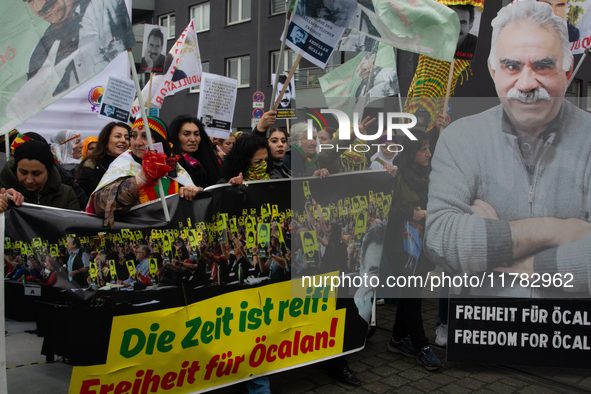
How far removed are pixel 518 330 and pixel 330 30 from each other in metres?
2.38

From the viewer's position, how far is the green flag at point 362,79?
4812 millimetres

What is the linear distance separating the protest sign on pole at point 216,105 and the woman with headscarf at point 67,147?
1.67 meters

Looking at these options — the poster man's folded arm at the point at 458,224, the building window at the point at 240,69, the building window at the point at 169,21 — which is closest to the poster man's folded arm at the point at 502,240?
the poster man's folded arm at the point at 458,224

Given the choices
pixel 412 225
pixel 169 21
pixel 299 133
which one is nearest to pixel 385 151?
pixel 412 225

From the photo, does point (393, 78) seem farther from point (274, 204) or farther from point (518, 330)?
point (518, 330)

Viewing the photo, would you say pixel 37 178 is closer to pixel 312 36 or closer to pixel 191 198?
pixel 191 198

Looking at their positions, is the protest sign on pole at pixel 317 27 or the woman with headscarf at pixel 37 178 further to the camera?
the protest sign on pole at pixel 317 27

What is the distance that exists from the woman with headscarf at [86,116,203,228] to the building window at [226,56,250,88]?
19.9 meters

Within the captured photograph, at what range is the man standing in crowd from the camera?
3.16 meters

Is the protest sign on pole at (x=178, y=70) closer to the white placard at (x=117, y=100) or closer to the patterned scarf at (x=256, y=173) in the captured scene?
the white placard at (x=117, y=100)

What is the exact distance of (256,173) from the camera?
3793mm

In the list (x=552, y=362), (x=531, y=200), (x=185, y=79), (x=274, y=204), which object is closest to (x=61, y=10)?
(x=274, y=204)

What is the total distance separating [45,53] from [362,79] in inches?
122

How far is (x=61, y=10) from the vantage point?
2586 millimetres
